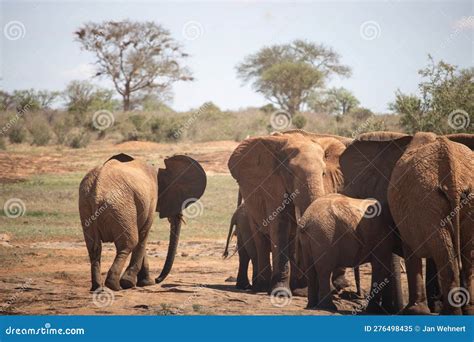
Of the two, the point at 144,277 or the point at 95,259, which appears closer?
the point at 95,259

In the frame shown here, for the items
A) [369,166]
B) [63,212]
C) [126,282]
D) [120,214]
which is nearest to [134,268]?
[126,282]

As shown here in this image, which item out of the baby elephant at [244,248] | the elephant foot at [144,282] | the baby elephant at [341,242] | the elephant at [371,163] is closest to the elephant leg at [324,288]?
the baby elephant at [341,242]

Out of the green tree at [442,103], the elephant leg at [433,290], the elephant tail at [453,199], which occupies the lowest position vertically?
the elephant leg at [433,290]

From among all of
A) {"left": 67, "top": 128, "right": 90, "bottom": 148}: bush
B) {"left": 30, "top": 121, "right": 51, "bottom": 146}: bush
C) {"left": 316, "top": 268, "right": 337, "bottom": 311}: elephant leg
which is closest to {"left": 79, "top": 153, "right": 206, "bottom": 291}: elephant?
{"left": 316, "top": 268, "right": 337, "bottom": 311}: elephant leg

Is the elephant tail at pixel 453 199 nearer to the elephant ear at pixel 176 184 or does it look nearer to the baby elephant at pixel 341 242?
the baby elephant at pixel 341 242

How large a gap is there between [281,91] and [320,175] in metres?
34.4

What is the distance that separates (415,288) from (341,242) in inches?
41.8

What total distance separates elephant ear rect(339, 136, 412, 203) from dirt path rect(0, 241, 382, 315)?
1596mm

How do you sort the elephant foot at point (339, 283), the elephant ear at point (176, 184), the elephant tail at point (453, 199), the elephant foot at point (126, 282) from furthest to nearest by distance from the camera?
the elephant ear at point (176, 184), the elephant foot at point (126, 282), the elephant foot at point (339, 283), the elephant tail at point (453, 199)

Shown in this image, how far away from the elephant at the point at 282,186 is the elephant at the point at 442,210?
1728 millimetres

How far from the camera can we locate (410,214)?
33.3 ft

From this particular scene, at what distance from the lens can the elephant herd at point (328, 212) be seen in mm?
9836

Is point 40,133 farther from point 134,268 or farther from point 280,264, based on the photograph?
point 280,264

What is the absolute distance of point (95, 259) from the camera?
39.3ft
